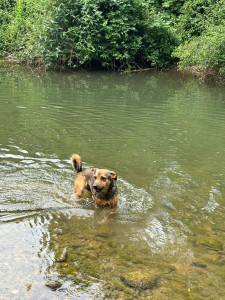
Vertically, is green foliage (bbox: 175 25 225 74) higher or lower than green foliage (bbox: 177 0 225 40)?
lower

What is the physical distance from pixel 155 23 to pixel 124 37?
2.82 metres

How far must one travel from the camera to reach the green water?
365 centimetres

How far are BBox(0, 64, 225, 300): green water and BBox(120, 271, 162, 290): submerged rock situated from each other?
0.06 ft

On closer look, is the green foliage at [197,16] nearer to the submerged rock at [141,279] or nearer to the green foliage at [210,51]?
the green foliage at [210,51]

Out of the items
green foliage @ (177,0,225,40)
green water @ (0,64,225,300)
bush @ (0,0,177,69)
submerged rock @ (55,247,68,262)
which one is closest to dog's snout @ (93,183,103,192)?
green water @ (0,64,225,300)

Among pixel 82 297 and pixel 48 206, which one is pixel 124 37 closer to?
pixel 48 206

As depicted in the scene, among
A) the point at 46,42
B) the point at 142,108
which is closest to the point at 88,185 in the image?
the point at 142,108

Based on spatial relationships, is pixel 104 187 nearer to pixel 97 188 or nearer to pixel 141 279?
pixel 97 188

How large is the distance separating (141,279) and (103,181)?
2055 mm

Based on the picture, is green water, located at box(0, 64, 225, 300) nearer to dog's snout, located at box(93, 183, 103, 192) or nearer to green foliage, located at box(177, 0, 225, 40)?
dog's snout, located at box(93, 183, 103, 192)

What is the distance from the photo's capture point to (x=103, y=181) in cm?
542

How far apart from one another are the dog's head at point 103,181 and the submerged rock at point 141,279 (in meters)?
1.85

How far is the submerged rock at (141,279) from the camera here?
3.57m

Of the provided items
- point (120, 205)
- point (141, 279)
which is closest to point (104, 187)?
point (120, 205)
